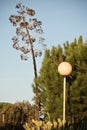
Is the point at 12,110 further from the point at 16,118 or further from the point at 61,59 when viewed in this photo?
the point at 61,59

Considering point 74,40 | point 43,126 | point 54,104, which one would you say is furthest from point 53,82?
point 43,126

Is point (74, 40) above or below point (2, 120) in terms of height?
above

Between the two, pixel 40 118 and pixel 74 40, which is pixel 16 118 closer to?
pixel 40 118

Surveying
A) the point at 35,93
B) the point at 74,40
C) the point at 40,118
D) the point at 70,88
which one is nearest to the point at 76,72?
the point at 70,88

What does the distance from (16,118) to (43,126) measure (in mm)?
5168

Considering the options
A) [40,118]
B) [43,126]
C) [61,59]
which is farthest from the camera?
[40,118]

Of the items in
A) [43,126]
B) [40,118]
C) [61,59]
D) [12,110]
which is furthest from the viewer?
[40,118]

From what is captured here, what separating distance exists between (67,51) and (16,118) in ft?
12.9

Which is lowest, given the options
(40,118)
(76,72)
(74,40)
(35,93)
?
(40,118)

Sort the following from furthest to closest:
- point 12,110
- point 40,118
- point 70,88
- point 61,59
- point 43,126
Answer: point 40,118
point 12,110
point 61,59
point 70,88
point 43,126

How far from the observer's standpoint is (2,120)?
15727 mm

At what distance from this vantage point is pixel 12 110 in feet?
54.4

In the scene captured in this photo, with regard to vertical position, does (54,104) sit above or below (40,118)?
above

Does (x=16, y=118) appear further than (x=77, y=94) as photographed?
Yes
